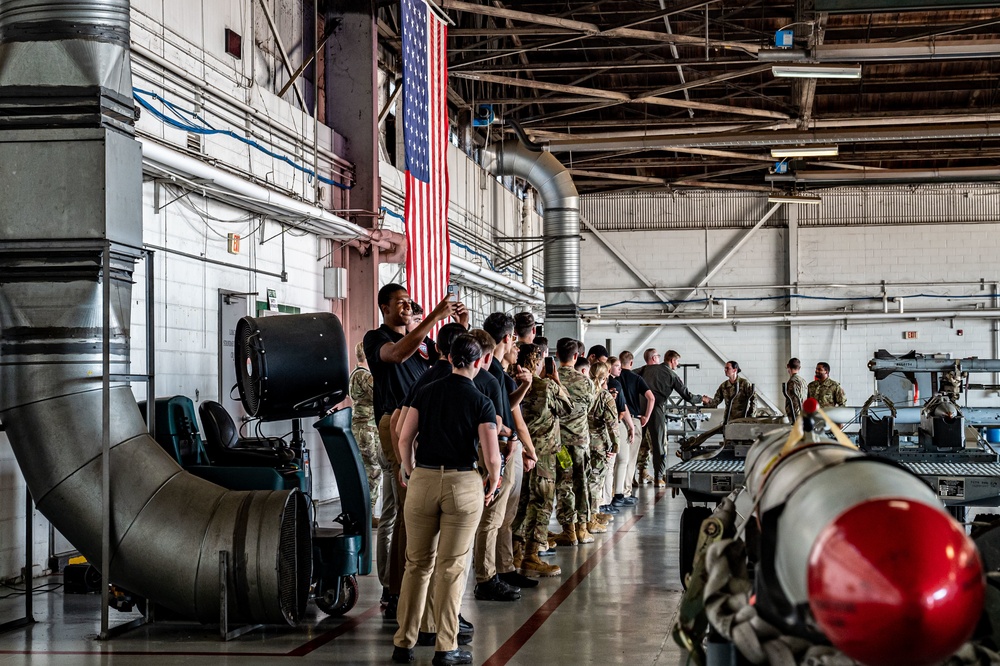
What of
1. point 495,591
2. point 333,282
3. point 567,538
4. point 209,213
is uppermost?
point 209,213

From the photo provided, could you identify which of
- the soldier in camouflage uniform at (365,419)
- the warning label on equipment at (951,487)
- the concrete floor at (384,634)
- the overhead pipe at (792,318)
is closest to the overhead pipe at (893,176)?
the overhead pipe at (792,318)

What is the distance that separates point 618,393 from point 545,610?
545 centimetres

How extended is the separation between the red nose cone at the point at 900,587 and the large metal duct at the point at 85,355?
3.91 meters

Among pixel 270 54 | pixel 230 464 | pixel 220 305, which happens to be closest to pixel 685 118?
pixel 270 54

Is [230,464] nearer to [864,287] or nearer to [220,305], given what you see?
[220,305]

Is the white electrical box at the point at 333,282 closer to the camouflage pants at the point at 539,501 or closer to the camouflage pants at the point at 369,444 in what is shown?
the camouflage pants at the point at 369,444

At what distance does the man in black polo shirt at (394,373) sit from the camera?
5641 millimetres

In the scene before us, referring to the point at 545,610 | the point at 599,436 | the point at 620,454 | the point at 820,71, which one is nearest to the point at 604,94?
the point at 820,71

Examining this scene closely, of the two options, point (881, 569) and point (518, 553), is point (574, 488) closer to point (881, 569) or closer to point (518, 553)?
point (518, 553)

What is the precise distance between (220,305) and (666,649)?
5.38m

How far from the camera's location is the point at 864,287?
22.3 meters

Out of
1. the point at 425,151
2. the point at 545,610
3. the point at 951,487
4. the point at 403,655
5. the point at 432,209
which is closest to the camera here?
the point at 951,487

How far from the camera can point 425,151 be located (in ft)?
34.7

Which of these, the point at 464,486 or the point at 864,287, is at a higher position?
the point at 864,287
